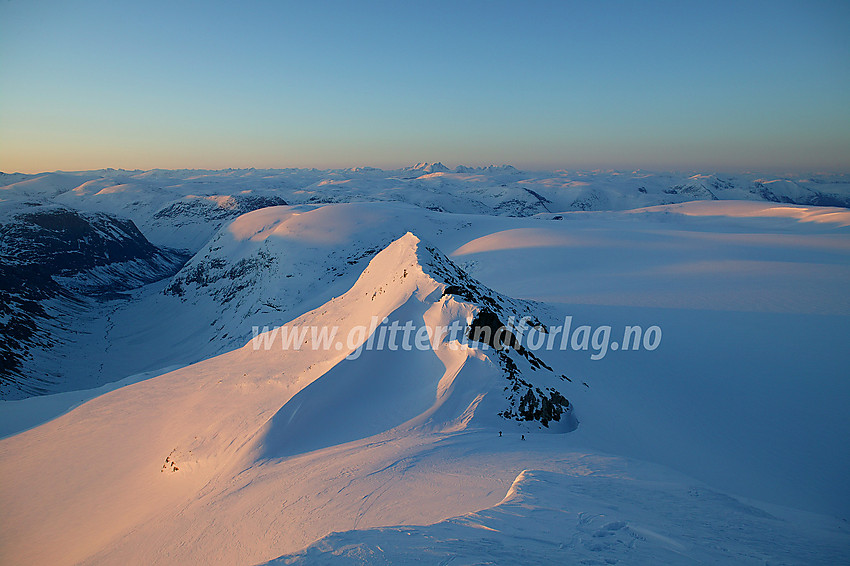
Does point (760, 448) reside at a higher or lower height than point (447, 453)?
lower

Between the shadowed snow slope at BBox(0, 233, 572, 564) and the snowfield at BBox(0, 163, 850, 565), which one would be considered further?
the shadowed snow slope at BBox(0, 233, 572, 564)

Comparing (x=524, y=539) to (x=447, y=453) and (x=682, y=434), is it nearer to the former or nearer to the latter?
(x=447, y=453)

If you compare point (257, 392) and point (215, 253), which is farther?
point (215, 253)

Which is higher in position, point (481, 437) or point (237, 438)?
point (481, 437)

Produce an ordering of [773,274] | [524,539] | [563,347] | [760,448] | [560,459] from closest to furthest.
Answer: [524,539] → [560,459] → [760,448] → [563,347] → [773,274]

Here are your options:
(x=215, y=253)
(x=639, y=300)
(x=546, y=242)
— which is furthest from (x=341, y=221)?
(x=639, y=300)

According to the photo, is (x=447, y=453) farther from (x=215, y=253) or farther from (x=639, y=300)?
(x=215, y=253)

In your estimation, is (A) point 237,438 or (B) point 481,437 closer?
(B) point 481,437

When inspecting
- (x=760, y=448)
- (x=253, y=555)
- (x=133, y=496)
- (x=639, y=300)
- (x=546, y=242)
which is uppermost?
(x=546, y=242)

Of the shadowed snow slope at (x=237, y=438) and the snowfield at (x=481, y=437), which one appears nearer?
the snowfield at (x=481, y=437)

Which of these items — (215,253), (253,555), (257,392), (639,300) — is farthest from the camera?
(215,253)
